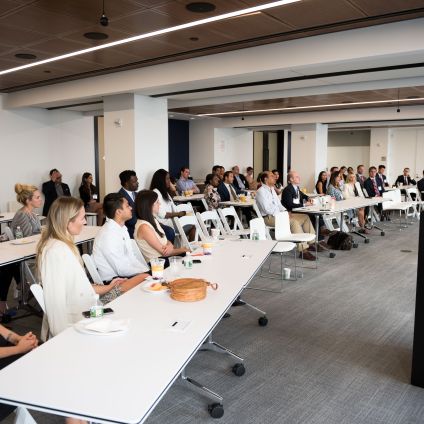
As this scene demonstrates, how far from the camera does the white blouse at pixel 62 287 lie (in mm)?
2750

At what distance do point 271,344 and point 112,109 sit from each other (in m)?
6.01

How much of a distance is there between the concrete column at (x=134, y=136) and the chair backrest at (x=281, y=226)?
318cm

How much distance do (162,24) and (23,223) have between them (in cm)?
279

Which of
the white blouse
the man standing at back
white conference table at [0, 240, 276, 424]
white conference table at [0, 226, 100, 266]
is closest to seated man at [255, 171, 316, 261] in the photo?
the man standing at back

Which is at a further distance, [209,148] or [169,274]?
[209,148]

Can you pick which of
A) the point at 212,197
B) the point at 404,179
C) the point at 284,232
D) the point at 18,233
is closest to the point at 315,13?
the point at 284,232

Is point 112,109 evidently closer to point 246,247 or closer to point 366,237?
point 246,247

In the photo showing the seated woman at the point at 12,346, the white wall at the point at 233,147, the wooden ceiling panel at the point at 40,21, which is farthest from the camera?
the white wall at the point at 233,147

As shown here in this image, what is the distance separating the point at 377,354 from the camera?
3.70 metres

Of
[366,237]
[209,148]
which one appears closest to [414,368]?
[366,237]

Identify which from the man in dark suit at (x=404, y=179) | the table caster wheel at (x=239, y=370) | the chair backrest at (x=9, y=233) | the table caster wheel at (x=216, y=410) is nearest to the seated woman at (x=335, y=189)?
the man in dark suit at (x=404, y=179)

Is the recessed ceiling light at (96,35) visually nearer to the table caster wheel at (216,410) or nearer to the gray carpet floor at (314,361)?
the gray carpet floor at (314,361)

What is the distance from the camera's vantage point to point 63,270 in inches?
110

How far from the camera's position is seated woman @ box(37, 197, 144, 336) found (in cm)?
275
